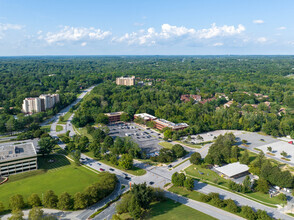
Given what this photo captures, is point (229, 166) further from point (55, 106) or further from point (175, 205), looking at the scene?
point (55, 106)

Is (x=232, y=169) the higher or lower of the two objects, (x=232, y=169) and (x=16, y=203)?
the lower

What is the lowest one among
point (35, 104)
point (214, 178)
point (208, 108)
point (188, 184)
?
point (214, 178)

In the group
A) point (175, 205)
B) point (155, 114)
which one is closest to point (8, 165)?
point (175, 205)

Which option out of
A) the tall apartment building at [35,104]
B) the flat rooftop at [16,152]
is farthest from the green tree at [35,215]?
the tall apartment building at [35,104]

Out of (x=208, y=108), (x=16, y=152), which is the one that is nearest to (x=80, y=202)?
(x=16, y=152)

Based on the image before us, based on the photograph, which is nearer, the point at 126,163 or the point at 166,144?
the point at 126,163

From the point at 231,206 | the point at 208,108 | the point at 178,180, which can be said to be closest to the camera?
the point at 231,206

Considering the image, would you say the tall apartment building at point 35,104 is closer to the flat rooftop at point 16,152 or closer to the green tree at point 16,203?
the flat rooftop at point 16,152

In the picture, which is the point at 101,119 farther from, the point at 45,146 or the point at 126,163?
the point at 126,163
